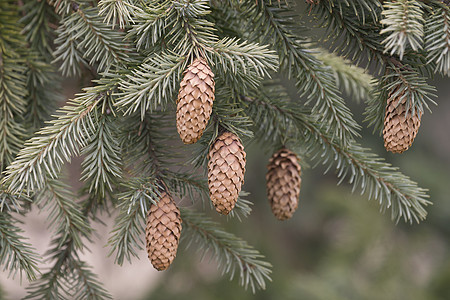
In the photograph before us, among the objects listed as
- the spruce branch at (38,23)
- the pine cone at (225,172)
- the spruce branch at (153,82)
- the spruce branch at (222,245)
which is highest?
the spruce branch at (153,82)

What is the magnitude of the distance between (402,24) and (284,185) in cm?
40

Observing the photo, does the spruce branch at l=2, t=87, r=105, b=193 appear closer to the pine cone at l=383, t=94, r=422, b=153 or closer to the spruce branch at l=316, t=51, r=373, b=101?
the pine cone at l=383, t=94, r=422, b=153

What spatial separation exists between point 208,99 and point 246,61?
88 millimetres

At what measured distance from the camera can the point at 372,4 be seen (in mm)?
679

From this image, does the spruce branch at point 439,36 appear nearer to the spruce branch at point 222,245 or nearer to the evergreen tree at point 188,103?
the evergreen tree at point 188,103

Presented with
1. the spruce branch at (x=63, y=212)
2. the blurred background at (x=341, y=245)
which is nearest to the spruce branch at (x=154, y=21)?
the spruce branch at (x=63, y=212)

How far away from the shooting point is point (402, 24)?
59 centimetres

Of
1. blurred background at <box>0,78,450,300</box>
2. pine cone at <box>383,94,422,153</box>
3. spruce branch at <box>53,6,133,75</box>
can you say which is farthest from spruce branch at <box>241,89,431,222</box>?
blurred background at <box>0,78,450,300</box>

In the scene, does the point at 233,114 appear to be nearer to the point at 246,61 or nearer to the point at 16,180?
the point at 246,61

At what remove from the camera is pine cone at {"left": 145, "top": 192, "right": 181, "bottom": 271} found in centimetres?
69

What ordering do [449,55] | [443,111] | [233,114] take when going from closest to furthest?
[449,55], [233,114], [443,111]

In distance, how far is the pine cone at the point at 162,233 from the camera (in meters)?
0.69

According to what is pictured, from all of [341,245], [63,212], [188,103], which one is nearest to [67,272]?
[63,212]

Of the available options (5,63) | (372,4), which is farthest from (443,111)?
(5,63)
